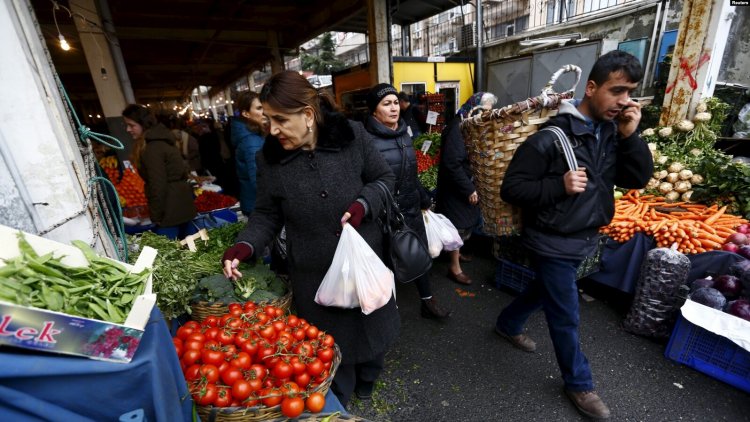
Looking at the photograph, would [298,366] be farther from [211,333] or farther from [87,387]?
[87,387]

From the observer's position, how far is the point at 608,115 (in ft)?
6.48

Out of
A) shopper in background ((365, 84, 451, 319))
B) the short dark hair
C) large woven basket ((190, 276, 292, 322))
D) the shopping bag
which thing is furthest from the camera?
the shopping bag

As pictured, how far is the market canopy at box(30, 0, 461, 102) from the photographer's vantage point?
7133 millimetres

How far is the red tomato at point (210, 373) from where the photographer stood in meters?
1.42

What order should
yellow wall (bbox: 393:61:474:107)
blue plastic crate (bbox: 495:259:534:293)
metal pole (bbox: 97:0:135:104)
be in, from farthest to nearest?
1. yellow wall (bbox: 393:61:474:107)
2. metal pole (bbox: 97:0:135:104)
3. blue plastic crate (bbox: 495:259:534:293)

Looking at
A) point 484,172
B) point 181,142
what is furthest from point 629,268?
point 181,142

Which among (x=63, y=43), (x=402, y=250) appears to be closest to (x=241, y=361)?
(x=402, y=250)

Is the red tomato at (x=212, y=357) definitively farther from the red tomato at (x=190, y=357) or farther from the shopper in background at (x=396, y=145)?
the shopper in background at (x=396, y=145)

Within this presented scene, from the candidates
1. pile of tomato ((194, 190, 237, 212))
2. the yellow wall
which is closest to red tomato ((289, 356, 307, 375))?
pile of tomato ((194, 190, 237, 212))

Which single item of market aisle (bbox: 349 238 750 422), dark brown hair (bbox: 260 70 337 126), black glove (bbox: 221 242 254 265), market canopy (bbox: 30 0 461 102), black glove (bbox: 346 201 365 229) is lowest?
market aisle (bbox: 349 238 750 422)

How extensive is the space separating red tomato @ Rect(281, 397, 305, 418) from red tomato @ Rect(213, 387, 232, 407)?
0.21m

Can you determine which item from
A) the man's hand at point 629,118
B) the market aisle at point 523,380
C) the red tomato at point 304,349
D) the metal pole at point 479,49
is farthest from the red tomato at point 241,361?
the metal pole at point 479,49

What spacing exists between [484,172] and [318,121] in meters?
1.43

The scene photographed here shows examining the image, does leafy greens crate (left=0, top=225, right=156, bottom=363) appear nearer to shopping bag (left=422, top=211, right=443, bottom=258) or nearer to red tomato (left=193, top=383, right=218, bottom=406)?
red tomato (left=193, top=383, right=218, bottom=406)
